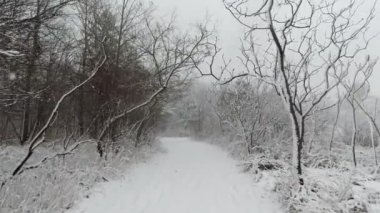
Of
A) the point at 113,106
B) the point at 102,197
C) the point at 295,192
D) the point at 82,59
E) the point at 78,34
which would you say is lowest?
the point at 102,197

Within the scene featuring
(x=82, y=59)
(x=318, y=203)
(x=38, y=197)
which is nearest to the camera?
(x=38, y=197)

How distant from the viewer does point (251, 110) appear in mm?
14789

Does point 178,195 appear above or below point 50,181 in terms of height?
below

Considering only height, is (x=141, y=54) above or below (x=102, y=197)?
above

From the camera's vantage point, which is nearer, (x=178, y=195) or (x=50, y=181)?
(x=50, y=181)

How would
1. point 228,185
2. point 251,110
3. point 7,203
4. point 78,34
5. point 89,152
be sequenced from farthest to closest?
1. point 251,110
2. point 78,34
3. point 89,152
4. point 228,185
5. point 7,203

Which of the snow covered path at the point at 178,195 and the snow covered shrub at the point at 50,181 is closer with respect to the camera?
the snow covered shrub at the point at 50,181

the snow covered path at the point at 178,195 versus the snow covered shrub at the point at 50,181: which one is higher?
the snow covered shrub at the point at 50,181

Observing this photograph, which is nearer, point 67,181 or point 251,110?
point 67,181

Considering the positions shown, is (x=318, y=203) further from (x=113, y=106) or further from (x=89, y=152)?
(x=113, y=106)

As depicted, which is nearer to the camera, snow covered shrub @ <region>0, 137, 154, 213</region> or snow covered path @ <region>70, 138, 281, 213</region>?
snow covered shrub @ <region>0, 137, 154, 213</region>

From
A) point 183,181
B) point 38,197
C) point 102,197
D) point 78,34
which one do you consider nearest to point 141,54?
point 78,34

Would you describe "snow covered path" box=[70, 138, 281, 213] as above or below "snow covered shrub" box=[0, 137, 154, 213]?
below

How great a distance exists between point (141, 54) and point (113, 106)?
3.20m
